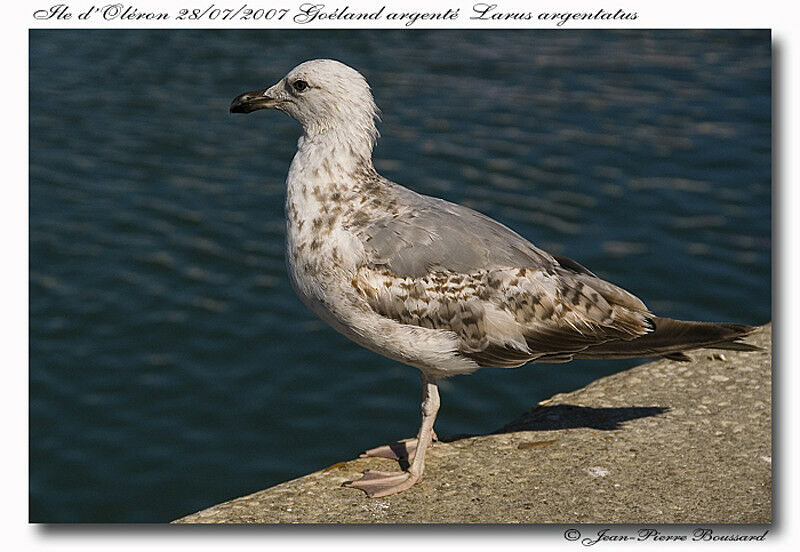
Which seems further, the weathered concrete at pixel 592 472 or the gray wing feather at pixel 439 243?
the weathered concrete at pixel 592 472

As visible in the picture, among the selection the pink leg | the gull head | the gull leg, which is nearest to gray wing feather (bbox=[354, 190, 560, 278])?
the gull head

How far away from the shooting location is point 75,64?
14.5 meters

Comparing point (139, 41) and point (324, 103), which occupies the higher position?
point (139, 41)

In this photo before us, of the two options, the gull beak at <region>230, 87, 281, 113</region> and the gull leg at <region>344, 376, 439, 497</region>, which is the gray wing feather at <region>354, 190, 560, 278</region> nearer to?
the gull leg at <region>344, 376, 439, 497</region>

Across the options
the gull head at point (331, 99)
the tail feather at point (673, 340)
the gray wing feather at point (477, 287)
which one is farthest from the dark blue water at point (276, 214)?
the gull head at point (331, 99)

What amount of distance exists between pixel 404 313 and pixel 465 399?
4.29m

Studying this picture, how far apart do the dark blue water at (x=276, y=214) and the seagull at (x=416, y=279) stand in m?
2.75

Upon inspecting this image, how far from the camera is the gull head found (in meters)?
6.74

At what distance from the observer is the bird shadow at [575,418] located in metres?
7.69

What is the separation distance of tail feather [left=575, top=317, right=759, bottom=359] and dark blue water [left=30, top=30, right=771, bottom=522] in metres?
2.52

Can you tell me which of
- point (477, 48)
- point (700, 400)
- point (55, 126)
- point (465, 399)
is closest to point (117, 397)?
point (465, 399)

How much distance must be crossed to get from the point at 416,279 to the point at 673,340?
175cm

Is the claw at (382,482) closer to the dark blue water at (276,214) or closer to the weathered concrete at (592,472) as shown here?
the weathered concrete at (592,472)
